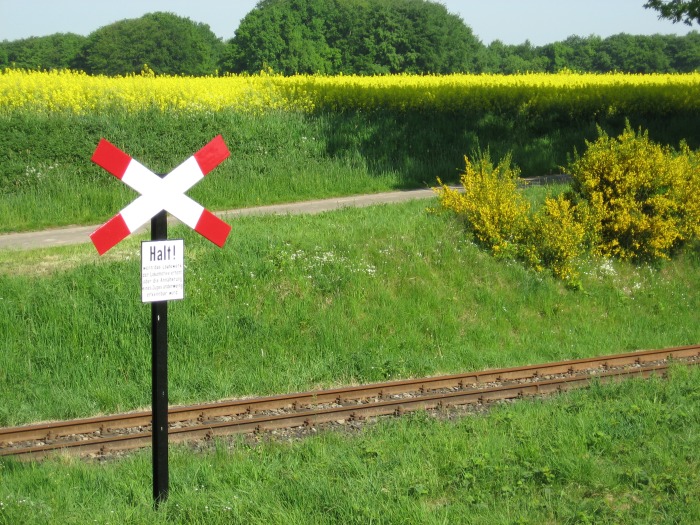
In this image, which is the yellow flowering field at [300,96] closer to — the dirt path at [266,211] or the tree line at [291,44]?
the dirt path at [266,211]

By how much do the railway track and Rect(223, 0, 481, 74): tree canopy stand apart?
53197 millimetres

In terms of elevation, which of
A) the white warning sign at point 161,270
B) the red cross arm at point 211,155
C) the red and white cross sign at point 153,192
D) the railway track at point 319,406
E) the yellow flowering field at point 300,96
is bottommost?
the railway track at point 319,406

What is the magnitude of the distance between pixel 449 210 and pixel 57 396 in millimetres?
8390

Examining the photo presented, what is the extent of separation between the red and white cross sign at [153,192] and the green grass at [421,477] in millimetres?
1985

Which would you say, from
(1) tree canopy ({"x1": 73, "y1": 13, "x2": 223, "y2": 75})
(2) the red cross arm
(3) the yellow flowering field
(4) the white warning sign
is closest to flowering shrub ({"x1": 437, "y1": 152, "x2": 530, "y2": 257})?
(3) the yellow flowering field

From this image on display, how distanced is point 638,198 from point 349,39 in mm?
55441

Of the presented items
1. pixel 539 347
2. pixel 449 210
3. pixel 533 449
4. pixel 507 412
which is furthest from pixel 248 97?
pixel 533 449

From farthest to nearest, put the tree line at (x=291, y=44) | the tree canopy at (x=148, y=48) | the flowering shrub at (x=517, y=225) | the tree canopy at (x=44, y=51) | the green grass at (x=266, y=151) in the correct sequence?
the tree canopy at (x=44, y=51) < the tree line at (x=291, y=44) < the tree canopy at (x=148, y=48) < the green grass at (x=266, y=151) < the flowering shrub at (x=517, y=225)

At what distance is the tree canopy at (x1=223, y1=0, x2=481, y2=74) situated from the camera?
63.8m

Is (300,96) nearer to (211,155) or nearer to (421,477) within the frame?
(211,155)

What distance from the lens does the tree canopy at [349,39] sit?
209 ft

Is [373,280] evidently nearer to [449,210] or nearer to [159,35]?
[449,210]

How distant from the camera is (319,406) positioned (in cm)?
970

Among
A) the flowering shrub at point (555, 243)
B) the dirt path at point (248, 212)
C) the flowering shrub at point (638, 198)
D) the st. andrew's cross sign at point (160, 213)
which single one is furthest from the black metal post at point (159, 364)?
the flowering shrub at point (638, 198)
